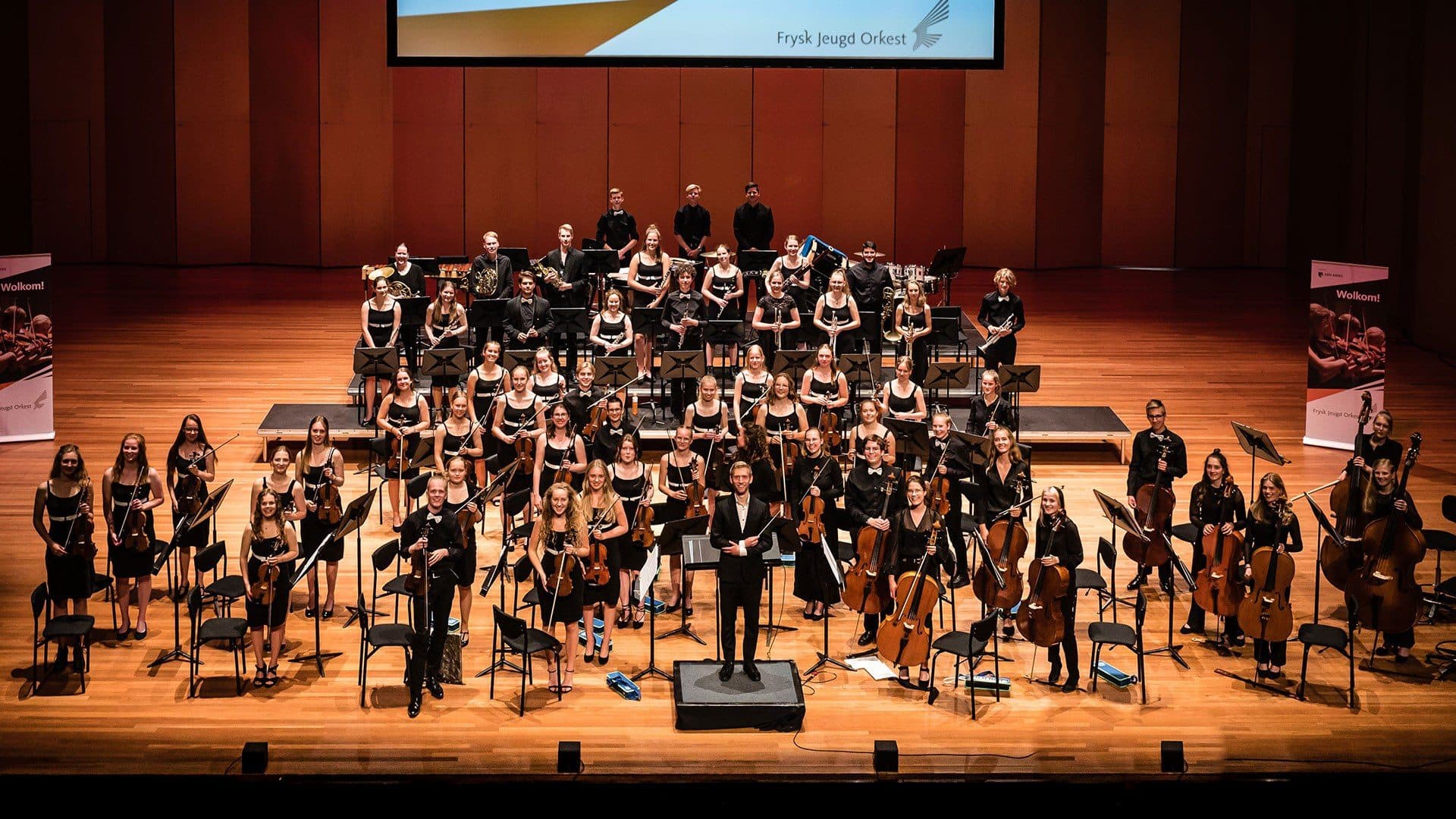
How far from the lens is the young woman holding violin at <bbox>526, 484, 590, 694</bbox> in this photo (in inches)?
297

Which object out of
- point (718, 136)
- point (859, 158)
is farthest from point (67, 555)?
point (859, 158)

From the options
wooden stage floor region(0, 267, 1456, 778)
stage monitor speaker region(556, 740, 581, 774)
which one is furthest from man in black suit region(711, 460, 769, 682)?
stage monitor speaker region(556, 740, 581, 774)

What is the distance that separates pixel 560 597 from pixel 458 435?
7.51 feet

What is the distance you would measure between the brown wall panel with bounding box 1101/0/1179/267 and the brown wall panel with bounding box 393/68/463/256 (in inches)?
305

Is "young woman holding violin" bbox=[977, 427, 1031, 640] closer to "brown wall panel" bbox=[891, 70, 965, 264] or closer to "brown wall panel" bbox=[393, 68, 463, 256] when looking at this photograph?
"brown wall panel" bbox=[891, 70, 965, 264]

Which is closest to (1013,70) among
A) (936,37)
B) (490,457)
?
(936,37)

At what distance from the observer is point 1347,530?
325 inches

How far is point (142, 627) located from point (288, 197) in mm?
11125

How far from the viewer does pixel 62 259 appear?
741 inches

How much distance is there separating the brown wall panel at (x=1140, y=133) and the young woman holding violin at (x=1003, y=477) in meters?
11.2

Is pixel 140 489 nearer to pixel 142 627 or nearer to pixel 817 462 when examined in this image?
pixel 142 627

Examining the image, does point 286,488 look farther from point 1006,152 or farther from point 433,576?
point 1006,152

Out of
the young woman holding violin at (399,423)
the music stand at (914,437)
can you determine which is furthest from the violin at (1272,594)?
the young woman holding violin at (399,423)

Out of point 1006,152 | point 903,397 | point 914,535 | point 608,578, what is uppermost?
point 1006,152
